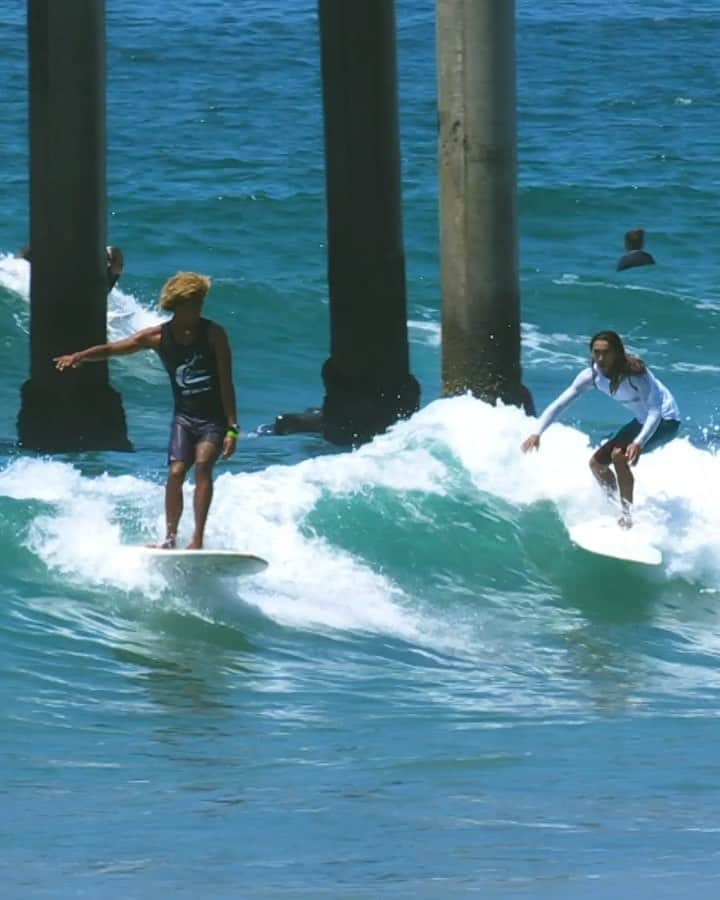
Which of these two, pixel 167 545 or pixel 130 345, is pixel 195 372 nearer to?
pixel 130 345

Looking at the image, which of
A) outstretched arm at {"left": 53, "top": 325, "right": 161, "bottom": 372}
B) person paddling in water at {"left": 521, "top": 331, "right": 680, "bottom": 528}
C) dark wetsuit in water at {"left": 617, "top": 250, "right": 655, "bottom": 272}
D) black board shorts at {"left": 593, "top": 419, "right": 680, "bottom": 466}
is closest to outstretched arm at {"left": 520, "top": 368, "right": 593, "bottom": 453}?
person paddling in water at {"left": 521, "top": 331, "right": 680, "bottom": 528}

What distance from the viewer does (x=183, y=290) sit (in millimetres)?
9477

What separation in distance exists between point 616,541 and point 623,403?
100 cm

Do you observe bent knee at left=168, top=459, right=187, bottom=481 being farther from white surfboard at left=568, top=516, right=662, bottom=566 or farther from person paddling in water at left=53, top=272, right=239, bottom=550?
white surfboard at left=568, top=516, right=662, bottom=566

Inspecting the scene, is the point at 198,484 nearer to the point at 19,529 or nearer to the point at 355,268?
the point at 19,529

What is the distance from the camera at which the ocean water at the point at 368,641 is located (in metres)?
6.97

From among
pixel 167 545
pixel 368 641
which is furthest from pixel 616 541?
pixel 167 545

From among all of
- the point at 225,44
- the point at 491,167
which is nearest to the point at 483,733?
the point at 491,167

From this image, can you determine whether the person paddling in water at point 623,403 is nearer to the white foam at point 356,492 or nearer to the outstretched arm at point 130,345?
the white foam at point 356,492

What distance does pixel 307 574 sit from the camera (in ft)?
36.9

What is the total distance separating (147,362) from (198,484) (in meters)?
9.12

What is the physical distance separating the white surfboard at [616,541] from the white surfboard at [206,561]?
7.34ft

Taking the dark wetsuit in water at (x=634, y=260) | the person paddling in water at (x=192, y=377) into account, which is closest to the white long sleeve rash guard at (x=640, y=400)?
the person paddling in water at (x=192, y=377)

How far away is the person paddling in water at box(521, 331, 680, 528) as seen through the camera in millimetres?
11047
